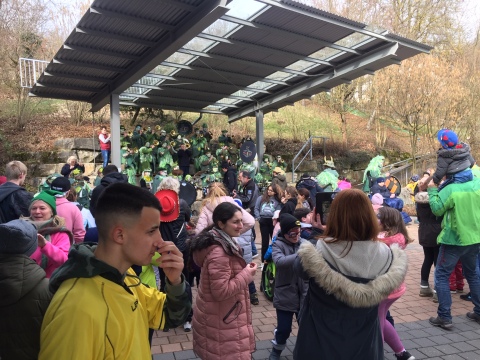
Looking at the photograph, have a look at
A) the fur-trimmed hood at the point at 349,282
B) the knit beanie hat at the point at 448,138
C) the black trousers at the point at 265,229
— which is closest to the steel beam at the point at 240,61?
the black trousers at the point at 265,229

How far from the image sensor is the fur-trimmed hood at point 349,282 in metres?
2.28

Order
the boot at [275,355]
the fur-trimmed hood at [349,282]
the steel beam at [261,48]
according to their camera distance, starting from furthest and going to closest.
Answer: the steel beam at [261,48] → the boot at [275,355] → the fur-trimmed hood at [349,282]

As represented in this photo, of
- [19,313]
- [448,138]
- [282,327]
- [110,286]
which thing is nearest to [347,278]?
[110,286]

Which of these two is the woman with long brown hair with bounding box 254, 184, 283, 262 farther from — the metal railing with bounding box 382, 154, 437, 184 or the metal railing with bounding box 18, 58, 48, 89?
the metal railing with bounding box 18, 58, 48, 89

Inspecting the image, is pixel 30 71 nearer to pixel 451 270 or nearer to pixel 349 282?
pixel 451 270

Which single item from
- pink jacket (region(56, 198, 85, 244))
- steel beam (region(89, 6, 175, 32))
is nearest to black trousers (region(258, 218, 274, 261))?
pink jacket (region(56, 198, 85, 244))

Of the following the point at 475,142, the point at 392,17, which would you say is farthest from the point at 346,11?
the point at 475,142

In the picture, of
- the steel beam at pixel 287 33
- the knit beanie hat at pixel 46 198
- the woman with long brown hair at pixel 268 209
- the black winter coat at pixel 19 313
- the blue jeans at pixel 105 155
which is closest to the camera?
the black winter coat at pixel 19 313

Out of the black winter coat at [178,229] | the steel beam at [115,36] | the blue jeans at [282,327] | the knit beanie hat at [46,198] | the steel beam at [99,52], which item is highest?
the steel beam at [115,36]

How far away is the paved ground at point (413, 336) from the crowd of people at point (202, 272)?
A: 9.1 inches

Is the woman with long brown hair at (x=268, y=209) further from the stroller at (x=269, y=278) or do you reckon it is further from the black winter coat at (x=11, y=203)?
the black winter coat at (x=11, y=203)

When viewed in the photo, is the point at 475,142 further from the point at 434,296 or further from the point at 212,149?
the point at 434,296

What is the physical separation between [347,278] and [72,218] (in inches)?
123

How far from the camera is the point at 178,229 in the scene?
4.84m
